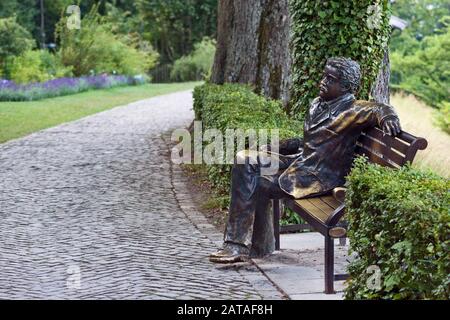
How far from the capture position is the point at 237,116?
33.7ft

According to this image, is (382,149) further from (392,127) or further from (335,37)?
(335,37)

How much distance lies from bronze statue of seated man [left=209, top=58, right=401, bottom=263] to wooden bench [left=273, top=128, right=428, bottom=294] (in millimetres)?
91

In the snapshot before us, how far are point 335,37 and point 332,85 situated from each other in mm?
2760

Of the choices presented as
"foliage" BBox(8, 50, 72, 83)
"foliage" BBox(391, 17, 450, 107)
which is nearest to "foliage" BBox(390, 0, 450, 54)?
"foliage" BBox(391, 17, 450, 107)

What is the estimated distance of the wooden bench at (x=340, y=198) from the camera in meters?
6.54

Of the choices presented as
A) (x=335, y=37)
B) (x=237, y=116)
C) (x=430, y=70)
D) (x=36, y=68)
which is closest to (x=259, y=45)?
(x=237, y=116)

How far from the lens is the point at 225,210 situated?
33.1ft

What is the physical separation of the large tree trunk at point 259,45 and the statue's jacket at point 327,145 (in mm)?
6223

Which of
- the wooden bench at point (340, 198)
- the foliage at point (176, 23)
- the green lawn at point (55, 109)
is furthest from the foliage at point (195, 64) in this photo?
the wooden bench at point (340, 198)

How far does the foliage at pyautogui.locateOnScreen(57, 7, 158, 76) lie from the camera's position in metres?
35.3

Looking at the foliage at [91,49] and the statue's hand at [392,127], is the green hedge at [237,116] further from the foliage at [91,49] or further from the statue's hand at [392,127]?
the foliage at [91,49]

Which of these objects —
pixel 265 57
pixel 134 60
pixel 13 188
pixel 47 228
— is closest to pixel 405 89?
pixel 134 60
